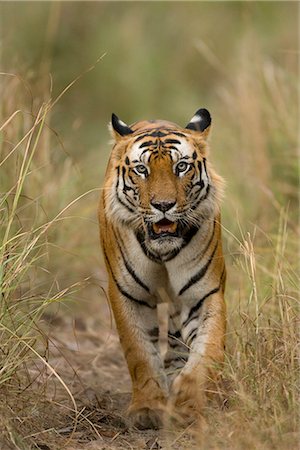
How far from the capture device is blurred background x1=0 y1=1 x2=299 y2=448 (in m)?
5.25

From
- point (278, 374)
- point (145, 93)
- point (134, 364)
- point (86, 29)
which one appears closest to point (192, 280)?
point (134, 364)

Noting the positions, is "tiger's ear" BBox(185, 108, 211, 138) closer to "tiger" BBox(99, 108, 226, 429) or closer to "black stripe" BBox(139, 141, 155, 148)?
"tiger" BBox(99, 108, 226, 429)

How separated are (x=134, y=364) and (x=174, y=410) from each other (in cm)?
45

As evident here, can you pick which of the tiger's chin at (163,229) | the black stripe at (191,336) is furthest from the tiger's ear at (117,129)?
the black stripe at (191,336)

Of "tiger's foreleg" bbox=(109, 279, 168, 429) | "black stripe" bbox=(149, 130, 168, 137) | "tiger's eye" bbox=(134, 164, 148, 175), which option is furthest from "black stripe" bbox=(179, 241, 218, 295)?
"black stripe" bbox=(149, 130, 168, 137)

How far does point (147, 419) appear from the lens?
5.52 metres

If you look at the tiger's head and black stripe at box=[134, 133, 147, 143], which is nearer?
the tiger's head

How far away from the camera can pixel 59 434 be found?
16.9 ft

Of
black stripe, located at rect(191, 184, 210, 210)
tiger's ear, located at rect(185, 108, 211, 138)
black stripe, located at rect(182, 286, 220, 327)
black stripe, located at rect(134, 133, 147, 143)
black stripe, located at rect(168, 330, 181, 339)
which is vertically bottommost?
black stripe, located at rect(168, 330, 181, 339)

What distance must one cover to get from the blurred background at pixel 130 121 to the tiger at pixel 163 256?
180mm

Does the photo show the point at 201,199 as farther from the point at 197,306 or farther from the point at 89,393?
the point at 89,393

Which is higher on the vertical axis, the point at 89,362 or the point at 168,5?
the point at 168,5

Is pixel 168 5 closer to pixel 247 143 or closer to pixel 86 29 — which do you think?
pixel 86 29

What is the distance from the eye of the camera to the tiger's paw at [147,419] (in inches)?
216
